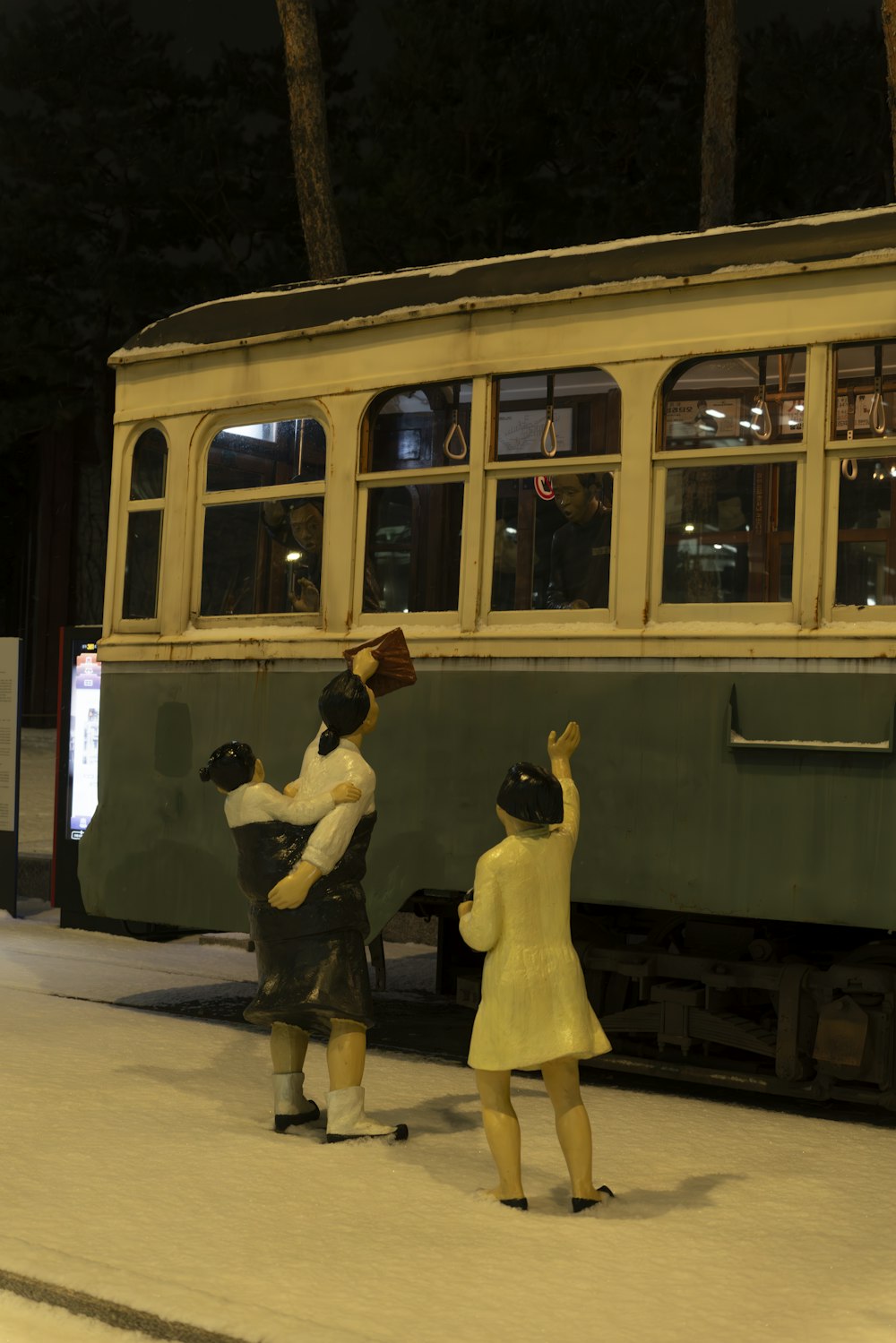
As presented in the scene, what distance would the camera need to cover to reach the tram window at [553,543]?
749 cm

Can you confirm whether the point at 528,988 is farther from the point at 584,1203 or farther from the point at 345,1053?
the point at 345,1053

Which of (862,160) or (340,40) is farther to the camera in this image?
(340,40)

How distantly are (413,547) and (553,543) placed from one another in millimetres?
717

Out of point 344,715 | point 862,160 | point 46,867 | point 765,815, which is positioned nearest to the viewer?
point 344,715

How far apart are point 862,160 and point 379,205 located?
237 inches

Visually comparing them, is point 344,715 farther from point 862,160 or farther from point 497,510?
point 862,160

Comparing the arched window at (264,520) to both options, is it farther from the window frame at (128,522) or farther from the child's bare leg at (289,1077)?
the child's bare leg at (289,1077)

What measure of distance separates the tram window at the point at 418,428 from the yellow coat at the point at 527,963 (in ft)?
8.74

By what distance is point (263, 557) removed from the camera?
8531 millimetres

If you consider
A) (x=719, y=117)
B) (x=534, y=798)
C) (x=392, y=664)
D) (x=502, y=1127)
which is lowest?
(x=502, y=1127)

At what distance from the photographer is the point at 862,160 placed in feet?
72.8

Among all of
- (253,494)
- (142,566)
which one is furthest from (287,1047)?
(142,566)

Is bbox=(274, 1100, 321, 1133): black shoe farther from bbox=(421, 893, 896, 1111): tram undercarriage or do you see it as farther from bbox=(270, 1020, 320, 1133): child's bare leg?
bbox=(421, 893, 896, 1111): tram undercarriage

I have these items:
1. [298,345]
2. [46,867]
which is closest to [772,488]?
[298,345]
